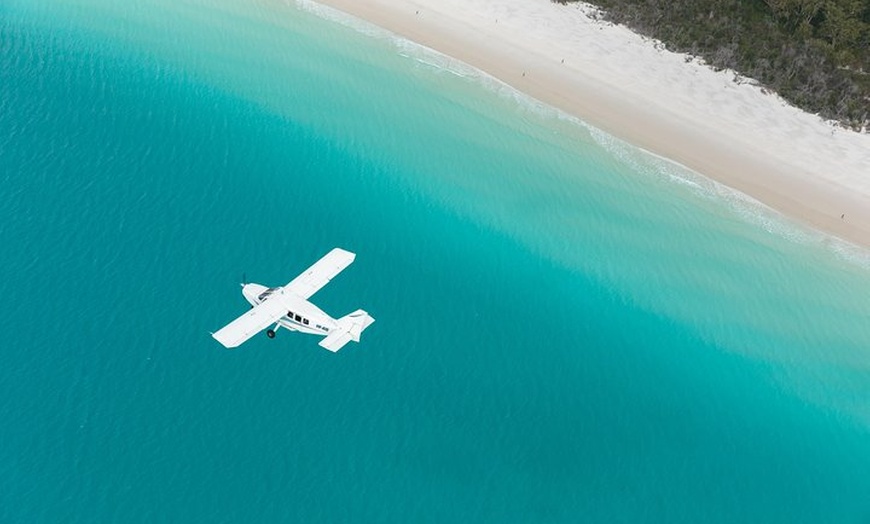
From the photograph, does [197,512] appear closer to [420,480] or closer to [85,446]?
[85,446]

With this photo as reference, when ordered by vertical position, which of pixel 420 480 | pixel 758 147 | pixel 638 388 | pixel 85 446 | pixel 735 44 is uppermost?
pixel 735 44

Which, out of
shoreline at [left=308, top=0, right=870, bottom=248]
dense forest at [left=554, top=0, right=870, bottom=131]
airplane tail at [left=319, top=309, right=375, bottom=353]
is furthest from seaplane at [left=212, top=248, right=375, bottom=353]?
dense forest at [left=554, top=0, right=870, bottom=131]

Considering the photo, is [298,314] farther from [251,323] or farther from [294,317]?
[251,323]

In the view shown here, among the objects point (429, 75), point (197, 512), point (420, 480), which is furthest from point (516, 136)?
point (197, 512)

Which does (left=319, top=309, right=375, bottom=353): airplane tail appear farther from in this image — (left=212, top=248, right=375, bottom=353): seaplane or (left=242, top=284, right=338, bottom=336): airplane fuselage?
(left=242, top=284, right=338, bottom=336): airplane fuselage

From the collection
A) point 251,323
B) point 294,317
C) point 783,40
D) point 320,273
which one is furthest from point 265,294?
point 783,40

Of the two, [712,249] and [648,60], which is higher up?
[648,60]

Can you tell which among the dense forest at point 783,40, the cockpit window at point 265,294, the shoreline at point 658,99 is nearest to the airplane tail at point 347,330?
the cockpit window at point 265,294
